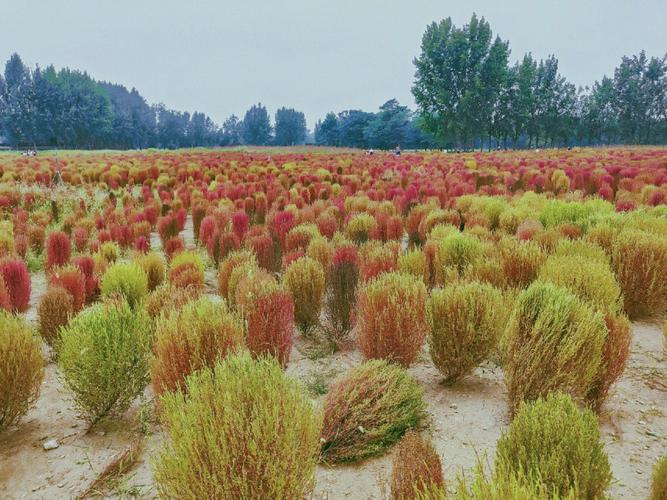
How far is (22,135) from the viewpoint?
59062mm

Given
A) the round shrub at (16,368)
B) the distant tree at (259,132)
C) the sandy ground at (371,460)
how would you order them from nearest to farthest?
the sandy ground at (371,460) → the round shrub at (16,368) → the distant tree at (259,132)

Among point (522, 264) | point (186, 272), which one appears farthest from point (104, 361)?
point (522, 264)

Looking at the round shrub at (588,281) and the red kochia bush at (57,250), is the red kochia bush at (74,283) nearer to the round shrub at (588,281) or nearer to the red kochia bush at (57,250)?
the red kochia bush at (57,250)

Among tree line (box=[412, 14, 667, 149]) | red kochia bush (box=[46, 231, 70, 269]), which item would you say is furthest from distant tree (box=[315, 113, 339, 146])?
red kochia bush (box=[46, 231, 70, 269])

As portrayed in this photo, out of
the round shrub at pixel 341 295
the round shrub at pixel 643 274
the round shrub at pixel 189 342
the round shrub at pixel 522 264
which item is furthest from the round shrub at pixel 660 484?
the round shrub at pixel 643 274

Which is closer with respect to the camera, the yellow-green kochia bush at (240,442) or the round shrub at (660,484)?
the yellow-green kochia bush at (240,442)

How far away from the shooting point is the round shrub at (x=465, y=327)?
2.70 m

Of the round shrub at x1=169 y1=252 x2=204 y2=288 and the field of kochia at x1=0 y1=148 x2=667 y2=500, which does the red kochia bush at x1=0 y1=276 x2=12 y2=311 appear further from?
the round shrub at x1=169 y1=252 x2=204 y2=288

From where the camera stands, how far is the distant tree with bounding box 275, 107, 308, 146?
95.2 meters

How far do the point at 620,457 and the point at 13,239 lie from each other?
6.39 metres

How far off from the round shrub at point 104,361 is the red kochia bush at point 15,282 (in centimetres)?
178

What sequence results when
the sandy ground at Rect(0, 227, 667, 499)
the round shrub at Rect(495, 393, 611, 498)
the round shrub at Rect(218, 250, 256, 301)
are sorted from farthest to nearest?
the round shrub at Rect(218, 250, 256, 301) < the sandy ground at Rect(0, 227, 667, 499) < the round shrub at Rect(495, 393, 611, 498)

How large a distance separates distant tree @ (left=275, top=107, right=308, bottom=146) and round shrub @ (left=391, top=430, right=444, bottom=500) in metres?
95.7

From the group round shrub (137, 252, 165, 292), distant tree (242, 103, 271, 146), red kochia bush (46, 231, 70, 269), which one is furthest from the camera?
distant tree (242, 103, 271, 146)
